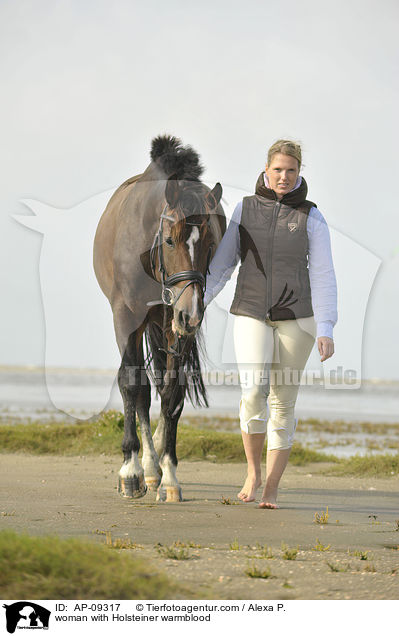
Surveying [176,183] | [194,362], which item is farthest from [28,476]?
[176,183]

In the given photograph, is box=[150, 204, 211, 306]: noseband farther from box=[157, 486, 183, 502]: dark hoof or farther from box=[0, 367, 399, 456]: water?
box=[0, 367, 399, 456]: water

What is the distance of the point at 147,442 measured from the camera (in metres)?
6.75

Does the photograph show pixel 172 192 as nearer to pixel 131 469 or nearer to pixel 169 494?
pixel 131 469

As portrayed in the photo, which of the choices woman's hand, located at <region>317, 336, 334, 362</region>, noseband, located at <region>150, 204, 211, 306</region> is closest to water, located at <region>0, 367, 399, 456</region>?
woman's hand, located at <region>317, 336, 334, 362</region>

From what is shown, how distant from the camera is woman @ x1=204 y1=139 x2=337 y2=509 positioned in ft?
17.8

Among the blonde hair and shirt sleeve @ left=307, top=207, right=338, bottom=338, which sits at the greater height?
the blonde hair

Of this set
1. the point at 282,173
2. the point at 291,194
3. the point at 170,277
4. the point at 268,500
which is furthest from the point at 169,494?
the point at 282,173

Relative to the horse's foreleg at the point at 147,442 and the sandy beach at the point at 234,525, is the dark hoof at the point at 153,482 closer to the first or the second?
the horse's foreleg at the point at 147,442

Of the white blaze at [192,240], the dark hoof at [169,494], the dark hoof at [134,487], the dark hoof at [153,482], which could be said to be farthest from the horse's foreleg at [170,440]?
the white blaze at [192,240]

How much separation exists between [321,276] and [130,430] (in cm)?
197

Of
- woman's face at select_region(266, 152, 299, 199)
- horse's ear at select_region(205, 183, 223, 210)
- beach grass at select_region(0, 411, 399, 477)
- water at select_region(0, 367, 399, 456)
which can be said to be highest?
woman's face at select_region(266, 152, 299, 199)

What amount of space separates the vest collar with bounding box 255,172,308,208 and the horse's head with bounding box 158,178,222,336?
0.33m
